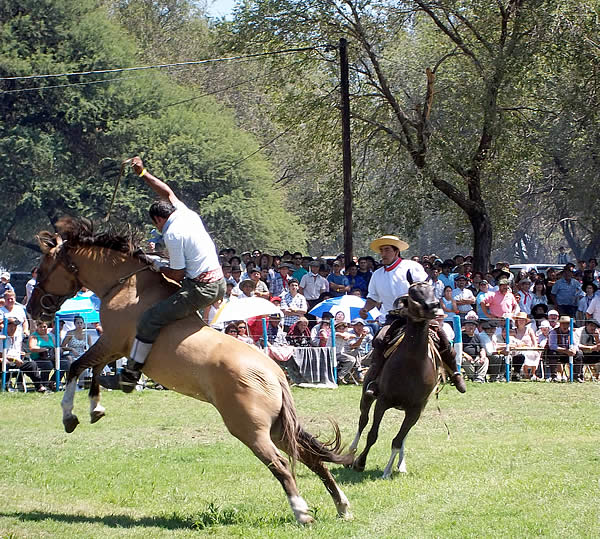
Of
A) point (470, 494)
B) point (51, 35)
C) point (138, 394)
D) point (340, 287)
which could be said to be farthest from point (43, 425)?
point (51, 35)

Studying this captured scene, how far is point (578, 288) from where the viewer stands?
21.2m

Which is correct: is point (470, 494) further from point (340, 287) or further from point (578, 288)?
point (578, 288)

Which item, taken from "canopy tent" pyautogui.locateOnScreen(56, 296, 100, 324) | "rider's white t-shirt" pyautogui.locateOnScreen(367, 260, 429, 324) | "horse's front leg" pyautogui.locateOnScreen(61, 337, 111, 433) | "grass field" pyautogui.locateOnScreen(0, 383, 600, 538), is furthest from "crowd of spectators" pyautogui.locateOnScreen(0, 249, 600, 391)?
"horse's front leg" pyautogui.locateOnScreen(61, 337, 111, 433)

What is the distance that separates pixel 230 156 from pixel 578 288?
22298mm

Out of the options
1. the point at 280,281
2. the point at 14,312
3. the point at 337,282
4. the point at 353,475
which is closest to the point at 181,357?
the point at 353,475

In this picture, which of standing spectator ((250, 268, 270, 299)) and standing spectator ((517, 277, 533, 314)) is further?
standing spectator ((517, 277, 533, 314))

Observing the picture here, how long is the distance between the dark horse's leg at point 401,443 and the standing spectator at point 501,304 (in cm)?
949

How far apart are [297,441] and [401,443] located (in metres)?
2.14

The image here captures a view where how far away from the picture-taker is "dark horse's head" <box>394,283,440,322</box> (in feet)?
29.5

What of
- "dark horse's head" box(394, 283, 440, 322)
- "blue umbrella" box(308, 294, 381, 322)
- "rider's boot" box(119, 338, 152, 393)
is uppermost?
"dark horse's head" box(394, 283, 440, 322)

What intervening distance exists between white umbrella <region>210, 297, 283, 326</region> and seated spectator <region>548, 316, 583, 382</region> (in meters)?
5.68

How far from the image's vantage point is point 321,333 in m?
17.4

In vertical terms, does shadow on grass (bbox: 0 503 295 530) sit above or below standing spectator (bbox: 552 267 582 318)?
below

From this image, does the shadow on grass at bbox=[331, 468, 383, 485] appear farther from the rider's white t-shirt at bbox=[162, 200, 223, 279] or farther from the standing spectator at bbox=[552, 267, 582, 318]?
the standing spectator at bbox=[552, 267, 582, 318]
